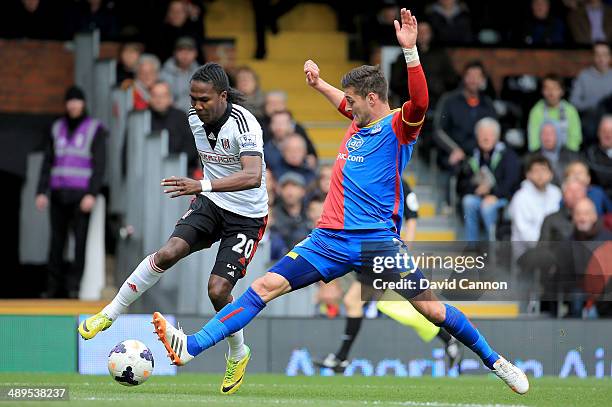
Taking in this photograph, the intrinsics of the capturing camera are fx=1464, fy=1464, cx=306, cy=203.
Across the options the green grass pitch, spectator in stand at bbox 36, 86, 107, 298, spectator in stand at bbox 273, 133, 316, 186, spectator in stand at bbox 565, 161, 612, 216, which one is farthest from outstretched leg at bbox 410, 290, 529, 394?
spectator in stand at bbox 36, 86, 107, 298

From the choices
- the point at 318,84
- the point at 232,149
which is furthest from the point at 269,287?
the point at 318,84

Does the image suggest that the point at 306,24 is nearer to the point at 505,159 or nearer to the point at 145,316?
the point at 505,159

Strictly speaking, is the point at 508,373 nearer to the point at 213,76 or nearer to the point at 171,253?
the point at 171,253

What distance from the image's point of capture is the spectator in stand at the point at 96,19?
18.4 metres

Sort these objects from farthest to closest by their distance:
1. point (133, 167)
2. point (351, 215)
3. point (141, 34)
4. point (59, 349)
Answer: point (141, 34), point (133, 167), point (59, 349), point (351, 215)

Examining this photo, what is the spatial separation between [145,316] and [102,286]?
9.07 feet

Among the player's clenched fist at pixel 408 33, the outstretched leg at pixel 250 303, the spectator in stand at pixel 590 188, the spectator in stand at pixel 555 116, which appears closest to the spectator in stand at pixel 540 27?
the spectator in stand at pixel 555 116

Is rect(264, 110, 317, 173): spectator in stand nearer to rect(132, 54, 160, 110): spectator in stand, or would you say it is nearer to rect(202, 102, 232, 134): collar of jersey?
rect(132, 54, 160, 110): spectator in stand

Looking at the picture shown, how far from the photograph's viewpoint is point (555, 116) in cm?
1762

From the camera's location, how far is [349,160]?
34.5 feet

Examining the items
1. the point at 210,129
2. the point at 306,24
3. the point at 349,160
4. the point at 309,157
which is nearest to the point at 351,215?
the point at 349,160

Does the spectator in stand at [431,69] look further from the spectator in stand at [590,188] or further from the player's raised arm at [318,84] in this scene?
the player's raised arm at [318,84]

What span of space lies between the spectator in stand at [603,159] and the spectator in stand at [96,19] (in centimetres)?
607

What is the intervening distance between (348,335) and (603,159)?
456cm
